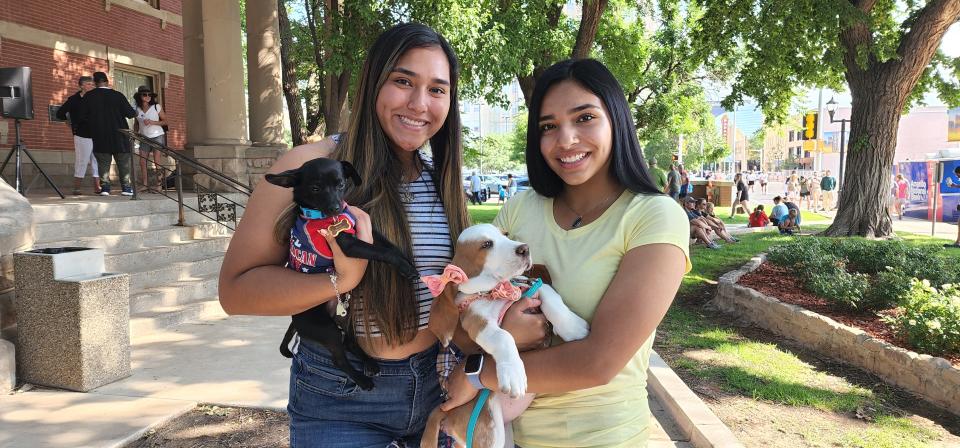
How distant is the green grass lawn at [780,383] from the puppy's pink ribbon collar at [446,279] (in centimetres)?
399

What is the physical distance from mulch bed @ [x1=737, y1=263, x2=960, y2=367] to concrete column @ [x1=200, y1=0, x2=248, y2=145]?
36.1ft

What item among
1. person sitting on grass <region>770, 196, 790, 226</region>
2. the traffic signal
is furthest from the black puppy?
the traffic signal

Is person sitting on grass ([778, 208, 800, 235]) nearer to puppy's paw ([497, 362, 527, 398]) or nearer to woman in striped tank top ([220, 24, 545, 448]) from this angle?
woman in striped tank top ([220, 24, 545, 448])

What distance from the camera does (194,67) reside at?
14.5m

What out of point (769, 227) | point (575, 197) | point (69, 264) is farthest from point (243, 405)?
point (769, 227)

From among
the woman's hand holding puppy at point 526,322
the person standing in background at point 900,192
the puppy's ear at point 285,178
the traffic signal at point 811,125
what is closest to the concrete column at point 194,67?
the puppy's ear at point 285,178

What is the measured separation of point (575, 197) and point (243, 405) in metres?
3.86

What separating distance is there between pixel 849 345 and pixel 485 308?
6.36 metres

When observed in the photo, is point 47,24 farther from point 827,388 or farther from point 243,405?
point 827,388

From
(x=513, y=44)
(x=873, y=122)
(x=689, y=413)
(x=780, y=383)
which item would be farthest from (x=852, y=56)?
(x=689, y=413)

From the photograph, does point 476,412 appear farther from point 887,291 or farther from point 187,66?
point 187,66

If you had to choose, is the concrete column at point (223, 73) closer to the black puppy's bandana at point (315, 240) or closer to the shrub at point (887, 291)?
the shrub at point (887, 291)

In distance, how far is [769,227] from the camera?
19891mm

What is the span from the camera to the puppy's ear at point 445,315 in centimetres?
211
